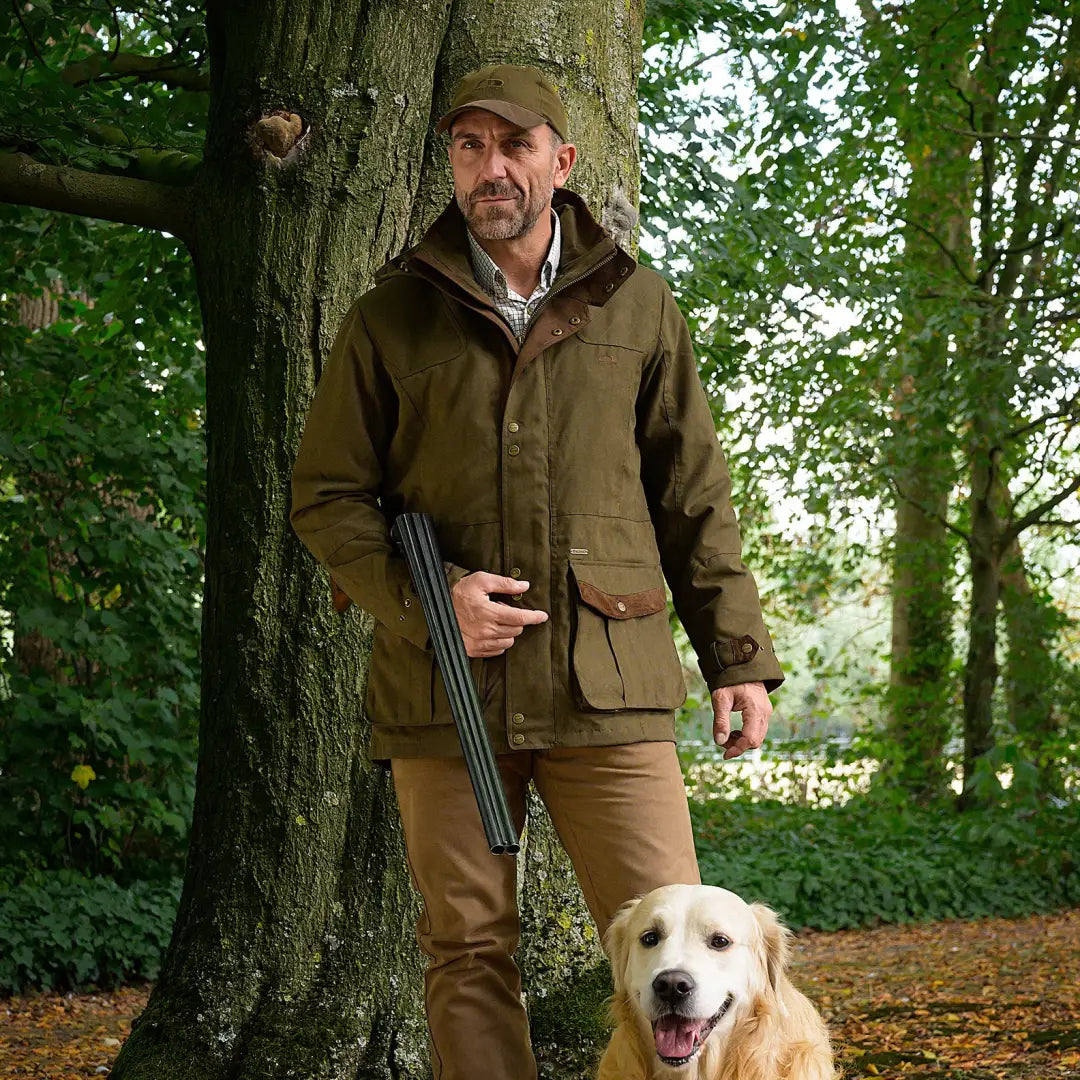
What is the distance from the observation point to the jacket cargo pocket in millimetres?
2783

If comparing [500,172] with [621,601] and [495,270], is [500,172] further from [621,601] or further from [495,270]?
[621,601]

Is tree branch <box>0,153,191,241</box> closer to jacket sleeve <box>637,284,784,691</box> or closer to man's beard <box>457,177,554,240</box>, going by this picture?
man's beard <box>457,177,554,240</box>

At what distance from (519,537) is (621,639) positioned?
0.32 metres

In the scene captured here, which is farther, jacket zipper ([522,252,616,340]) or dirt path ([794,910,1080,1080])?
dirt path ([794,910,1080,1080])

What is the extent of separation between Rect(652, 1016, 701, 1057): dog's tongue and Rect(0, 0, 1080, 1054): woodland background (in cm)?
374

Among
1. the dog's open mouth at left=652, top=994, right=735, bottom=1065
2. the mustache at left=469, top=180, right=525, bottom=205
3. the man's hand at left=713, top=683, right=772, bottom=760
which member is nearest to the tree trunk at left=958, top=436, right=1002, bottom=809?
the man's hand at left=713, top=683, right=772, bottom=760

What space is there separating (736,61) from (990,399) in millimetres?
3006

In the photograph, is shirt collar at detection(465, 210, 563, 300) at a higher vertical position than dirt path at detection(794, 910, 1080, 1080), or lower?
higher

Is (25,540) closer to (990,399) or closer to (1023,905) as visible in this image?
(990,399)

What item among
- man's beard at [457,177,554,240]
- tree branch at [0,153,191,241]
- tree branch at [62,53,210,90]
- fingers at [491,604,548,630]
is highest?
tree branch at [62,53,210,90]

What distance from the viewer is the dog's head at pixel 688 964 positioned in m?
2.64

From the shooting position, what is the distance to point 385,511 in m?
3.06

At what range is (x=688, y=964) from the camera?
2646mm

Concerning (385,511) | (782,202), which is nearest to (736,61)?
(782,202)
